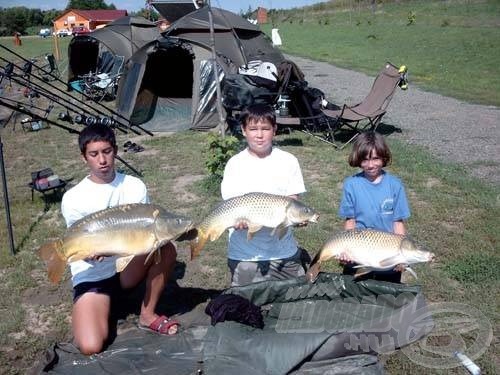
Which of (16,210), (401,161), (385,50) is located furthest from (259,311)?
(385,50)

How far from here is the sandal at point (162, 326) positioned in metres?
3.41

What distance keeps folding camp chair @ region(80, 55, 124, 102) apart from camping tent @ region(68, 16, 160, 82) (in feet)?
1.57

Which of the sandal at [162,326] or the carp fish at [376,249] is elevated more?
the carp fish at [376,249]

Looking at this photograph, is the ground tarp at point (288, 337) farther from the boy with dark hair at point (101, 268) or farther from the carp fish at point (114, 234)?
the carp fish at point (114, 234)

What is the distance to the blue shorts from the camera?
3365mm

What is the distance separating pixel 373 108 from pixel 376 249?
6489 millimetres

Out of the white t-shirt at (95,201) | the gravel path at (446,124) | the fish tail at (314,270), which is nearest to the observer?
the fish tail at (314,270)

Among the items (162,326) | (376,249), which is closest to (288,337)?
(376,249)

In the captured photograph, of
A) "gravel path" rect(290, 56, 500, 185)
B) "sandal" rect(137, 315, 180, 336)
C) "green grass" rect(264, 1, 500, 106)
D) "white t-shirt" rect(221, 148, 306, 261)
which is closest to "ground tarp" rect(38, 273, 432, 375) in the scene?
"sandal" rect(137, 315, 180, 336)

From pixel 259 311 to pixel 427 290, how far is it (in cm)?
153

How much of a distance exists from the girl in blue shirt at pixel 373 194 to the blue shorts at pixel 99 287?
1.72 m

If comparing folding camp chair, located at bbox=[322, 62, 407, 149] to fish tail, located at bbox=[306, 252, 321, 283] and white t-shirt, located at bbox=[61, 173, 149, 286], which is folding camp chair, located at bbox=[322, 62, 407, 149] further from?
white t-shirt, located at bbox=[61, 173, 149, 286]

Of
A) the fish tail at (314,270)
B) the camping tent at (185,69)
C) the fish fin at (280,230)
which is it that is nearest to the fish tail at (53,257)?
the fish fin at (280,230)

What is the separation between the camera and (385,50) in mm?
25719
